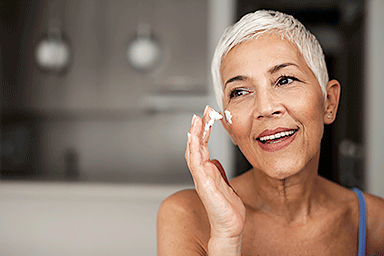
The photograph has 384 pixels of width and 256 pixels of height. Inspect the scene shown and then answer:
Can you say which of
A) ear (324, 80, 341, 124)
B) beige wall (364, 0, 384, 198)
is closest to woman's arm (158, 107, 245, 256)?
ear (324, 80, 341, 124)

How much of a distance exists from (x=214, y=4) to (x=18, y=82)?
2409 millimetres

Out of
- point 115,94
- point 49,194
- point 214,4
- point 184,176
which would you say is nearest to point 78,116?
point 115,94

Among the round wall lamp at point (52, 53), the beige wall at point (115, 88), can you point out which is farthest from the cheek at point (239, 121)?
the beige wall at point (115, 88)

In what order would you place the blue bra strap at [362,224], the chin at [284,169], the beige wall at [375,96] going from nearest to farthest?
1. the chin at [284,169]
2. the blue bra strap at [362,224]
3. the beige wall at [375,96]

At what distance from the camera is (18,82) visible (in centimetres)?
361

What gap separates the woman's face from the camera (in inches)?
33.4

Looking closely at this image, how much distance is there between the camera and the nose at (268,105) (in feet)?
2.75

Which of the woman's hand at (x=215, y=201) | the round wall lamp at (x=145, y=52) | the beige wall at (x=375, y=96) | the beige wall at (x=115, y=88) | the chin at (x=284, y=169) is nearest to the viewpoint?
the woman's hand at (x=215, y=201)

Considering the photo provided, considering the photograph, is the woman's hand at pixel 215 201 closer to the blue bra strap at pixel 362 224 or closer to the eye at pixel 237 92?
the eye at pixel 237 92

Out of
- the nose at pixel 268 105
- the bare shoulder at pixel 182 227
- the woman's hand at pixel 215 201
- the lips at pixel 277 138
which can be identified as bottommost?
the bare shoulder at pixel 182 227

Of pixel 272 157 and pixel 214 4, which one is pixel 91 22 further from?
pixel 272 157

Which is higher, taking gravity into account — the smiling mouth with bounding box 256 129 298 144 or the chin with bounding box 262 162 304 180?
the smiling mouth with bounding box 256 129 298 144

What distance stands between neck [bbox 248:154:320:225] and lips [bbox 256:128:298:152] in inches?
5.7

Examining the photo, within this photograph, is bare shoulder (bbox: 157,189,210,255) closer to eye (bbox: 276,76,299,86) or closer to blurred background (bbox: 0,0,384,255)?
eye (bbox: 276,76,299,86)
